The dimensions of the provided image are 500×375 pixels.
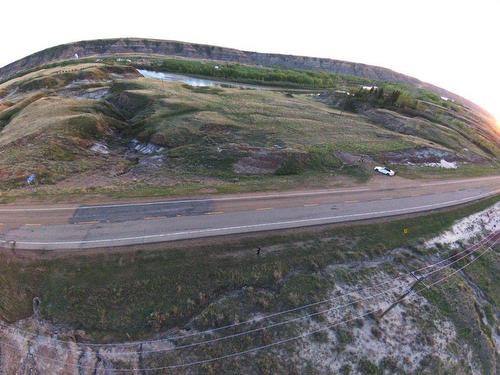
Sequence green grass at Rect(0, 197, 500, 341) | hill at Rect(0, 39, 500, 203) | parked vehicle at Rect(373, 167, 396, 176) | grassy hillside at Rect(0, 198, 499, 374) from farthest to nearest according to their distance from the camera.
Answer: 1. parked vehicle at Rect(373, 167, 396, 176)
2. hill at Rect(0, 39, 500, 203)
3. green grass at Rect(0, 197, 500, 341)
4. grassy hillside at Rect(0, 198, 499, 374)

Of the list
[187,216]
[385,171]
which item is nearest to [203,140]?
[187,216]

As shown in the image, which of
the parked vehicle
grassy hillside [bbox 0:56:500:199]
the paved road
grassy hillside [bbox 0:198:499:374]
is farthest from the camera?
the parked vehicle

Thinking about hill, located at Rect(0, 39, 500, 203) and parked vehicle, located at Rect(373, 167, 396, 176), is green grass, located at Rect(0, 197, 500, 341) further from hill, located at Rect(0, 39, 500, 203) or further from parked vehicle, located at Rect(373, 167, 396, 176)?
parked vehicle, located at Rect(373, 167, 396, 176)

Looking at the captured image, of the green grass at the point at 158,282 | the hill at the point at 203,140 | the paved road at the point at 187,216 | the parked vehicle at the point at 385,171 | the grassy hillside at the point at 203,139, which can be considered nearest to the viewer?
the green grass at the point at 158,282

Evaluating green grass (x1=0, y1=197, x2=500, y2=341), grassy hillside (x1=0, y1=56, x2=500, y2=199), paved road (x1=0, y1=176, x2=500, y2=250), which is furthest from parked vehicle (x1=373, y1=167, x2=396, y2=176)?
green grass (x1=0, y1=197, x2=500, y2=341)

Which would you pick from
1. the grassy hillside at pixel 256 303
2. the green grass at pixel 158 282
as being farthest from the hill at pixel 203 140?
the grassy hillside at pixel 256 303

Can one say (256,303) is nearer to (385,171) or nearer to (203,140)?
(203,140)

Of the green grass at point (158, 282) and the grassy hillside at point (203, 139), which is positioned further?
the grassy hillside at point (203, 139)

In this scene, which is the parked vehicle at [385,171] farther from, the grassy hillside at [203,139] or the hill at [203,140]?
the hill at [203,140]

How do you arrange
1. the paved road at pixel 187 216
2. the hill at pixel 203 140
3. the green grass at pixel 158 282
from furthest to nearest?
the hill at pixel 203 140
the paved road at pixel 187 216
the green grass at pixel 158 282
